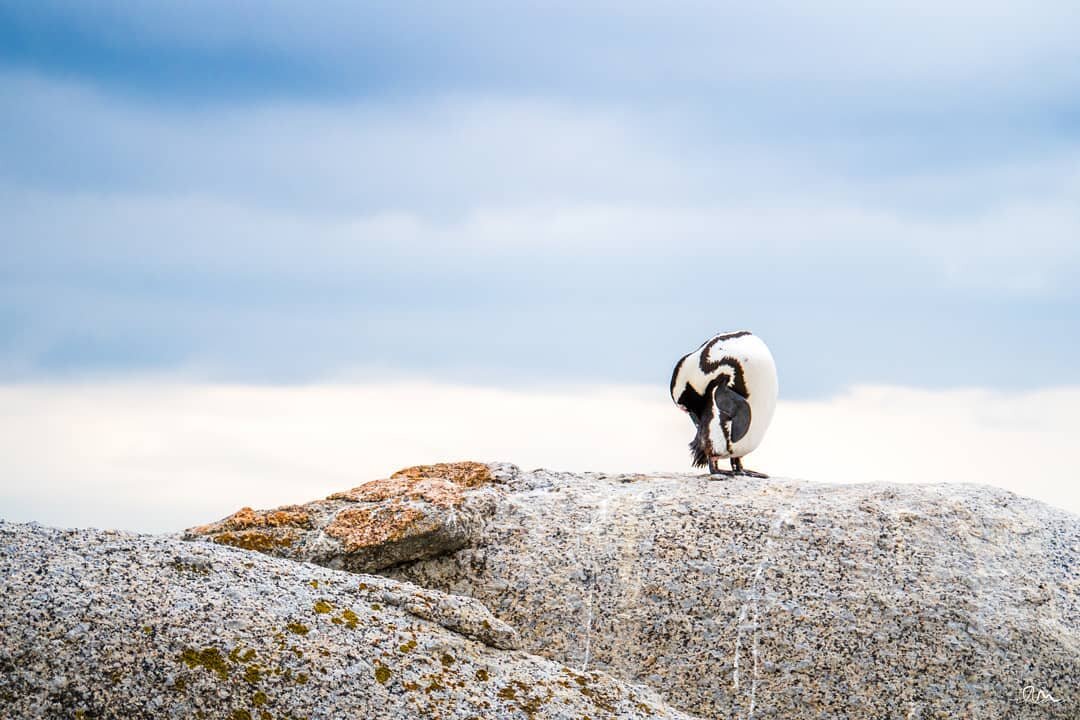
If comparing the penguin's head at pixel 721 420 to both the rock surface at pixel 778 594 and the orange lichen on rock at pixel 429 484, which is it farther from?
the orange lichen on rock at pixel 429 484

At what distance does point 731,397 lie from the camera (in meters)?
14.4

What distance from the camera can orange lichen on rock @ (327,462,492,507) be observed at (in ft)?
41.4

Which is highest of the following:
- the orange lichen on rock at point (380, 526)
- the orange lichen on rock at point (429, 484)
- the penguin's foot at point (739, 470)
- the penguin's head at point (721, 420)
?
the penguin's head at point (721, 420)

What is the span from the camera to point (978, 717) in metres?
11.8

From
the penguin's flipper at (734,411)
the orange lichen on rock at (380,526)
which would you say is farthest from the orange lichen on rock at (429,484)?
the penguin's flipper at (734,411)

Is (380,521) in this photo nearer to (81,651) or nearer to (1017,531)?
(81,651)

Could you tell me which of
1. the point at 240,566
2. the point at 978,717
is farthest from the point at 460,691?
the point at 978,717

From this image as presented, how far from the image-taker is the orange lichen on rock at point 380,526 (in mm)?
12078

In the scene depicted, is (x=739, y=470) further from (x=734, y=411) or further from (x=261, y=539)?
(x=261, y=539)

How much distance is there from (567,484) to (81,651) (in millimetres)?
6875

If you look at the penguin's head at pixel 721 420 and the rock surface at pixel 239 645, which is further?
the penguin's head at pixel 721 420

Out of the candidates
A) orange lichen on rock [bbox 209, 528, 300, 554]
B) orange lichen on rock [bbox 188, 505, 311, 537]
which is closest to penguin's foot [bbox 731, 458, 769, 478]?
orange lichen on rock [bbox 188, 505, 311, 537]

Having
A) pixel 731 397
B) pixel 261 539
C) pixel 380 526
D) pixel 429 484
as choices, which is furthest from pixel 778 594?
pixel 261 539

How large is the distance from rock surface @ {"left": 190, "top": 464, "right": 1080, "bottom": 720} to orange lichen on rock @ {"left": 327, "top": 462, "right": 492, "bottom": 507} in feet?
0.27
